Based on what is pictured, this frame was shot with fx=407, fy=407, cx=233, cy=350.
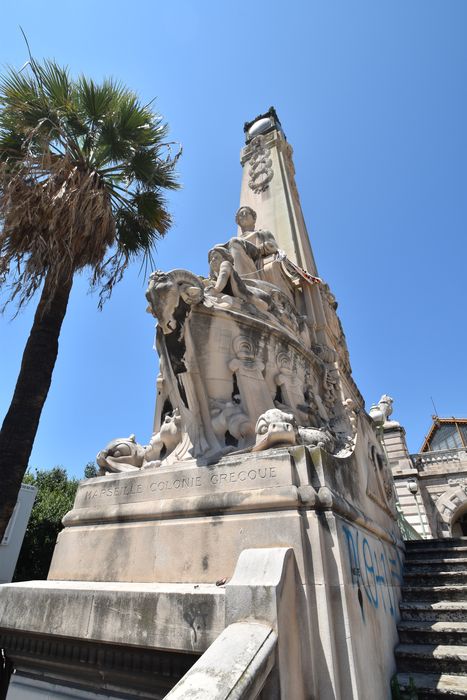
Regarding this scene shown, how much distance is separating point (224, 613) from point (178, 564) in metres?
1.09

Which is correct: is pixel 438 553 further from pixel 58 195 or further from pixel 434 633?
pixel 58 195

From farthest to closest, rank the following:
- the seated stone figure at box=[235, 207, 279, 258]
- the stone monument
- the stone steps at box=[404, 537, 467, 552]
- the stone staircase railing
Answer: the seated stone figure at box=[235, 207, 279, 258]
the stone steps at box=[404, 537, 467, 552]
the stone monument
the stone staircase railing

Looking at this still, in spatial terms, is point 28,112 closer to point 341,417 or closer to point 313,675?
point 341,417

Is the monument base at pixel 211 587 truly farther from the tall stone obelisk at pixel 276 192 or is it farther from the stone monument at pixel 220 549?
the tall stone obelisk at pixel 276 192

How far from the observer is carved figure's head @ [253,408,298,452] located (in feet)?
12.5

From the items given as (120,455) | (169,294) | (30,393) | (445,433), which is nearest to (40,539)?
(30,393)

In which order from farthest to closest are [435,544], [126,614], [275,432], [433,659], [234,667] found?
[435,544] < [433,659] < [275,432] < [126,614] < [234,667]

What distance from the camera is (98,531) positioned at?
13.9ft

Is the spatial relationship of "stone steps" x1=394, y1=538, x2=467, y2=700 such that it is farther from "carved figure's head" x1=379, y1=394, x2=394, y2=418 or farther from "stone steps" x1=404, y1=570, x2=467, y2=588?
"carved figure's head" x1=379, y1=394, x2=394, y2=418

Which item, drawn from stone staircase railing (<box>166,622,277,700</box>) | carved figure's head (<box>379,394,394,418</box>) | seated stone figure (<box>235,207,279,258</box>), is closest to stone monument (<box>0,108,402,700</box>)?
stone staircase railing (<box>166,622,277,700</box>)

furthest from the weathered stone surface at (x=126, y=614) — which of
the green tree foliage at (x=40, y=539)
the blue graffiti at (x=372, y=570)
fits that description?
the green tree foliage at (x=40, y=539)

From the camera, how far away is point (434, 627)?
175 inches

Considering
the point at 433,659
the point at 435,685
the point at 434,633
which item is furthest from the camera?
the point at 434,633

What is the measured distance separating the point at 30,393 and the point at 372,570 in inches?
220
